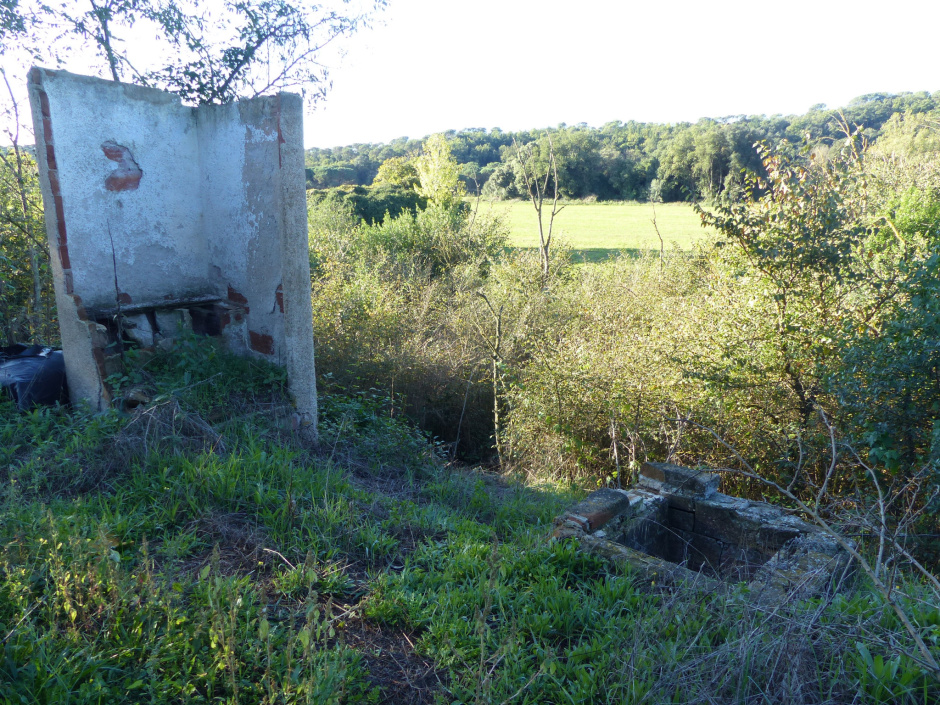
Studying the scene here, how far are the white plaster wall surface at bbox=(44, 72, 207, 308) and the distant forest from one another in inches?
472

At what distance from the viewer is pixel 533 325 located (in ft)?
29.7

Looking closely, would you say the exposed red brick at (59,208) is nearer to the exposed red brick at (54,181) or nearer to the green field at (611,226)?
the exposed red brick at (54,181)

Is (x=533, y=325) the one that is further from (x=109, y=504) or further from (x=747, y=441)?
(x=109, y=504)

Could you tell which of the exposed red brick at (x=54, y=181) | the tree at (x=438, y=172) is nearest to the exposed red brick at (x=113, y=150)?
the exposed red brick at (x=54, y=181)

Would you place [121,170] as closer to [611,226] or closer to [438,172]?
[438,172]

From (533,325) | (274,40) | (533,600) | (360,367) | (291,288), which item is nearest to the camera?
(533,600)

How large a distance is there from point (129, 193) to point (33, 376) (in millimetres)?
1699

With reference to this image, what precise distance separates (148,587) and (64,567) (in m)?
0.43

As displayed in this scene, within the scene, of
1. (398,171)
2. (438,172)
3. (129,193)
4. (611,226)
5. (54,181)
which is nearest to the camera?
(54,181)

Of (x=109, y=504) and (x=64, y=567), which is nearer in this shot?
(x=64, y=567)

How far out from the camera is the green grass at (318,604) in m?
2.17

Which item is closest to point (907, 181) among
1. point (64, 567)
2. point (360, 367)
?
point (360, 367)

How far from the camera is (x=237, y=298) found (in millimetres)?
5359

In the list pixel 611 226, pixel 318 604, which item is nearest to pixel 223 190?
pixel 318 604
